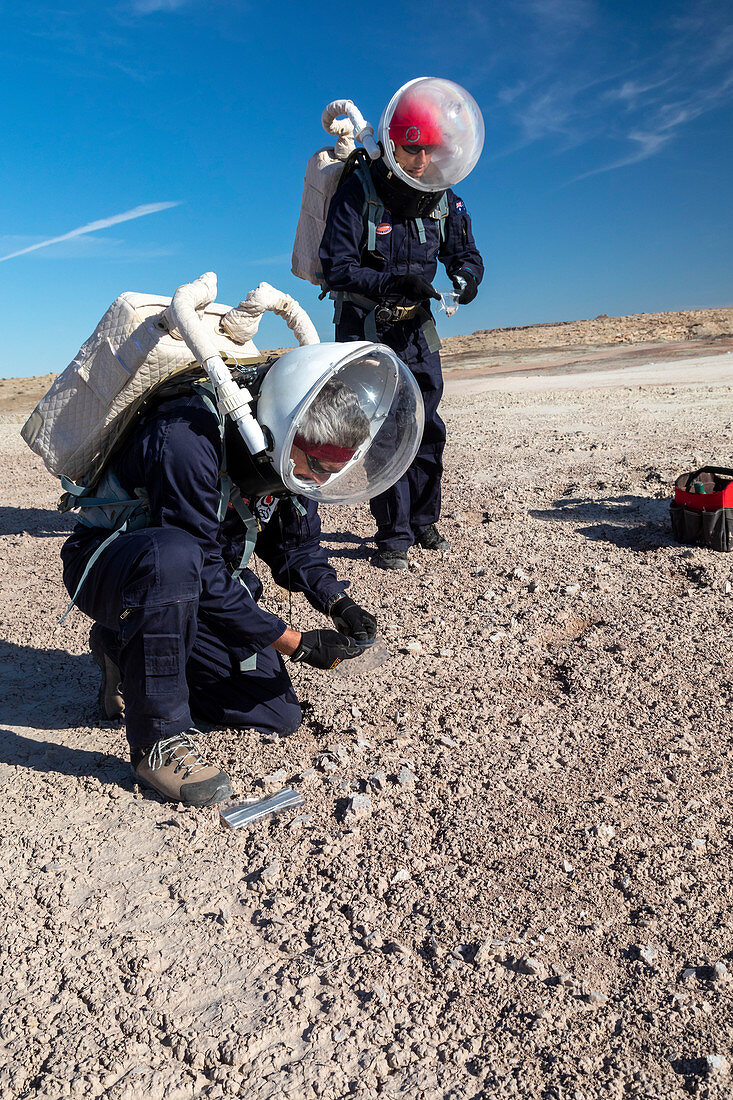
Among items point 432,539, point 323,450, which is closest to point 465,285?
point 432,539

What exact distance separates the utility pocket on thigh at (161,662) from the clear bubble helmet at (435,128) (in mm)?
2462

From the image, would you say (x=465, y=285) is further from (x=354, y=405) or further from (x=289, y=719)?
(x=289, y=719)

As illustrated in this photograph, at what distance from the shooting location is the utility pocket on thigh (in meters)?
2.31

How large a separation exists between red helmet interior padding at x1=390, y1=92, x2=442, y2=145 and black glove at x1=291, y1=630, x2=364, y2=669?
2311 millimetres

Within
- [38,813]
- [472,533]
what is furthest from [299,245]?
[38,813]

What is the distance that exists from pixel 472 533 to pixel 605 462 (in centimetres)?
183

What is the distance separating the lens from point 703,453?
19.3 feet

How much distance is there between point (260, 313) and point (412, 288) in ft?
5.11

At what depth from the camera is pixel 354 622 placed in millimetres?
2768

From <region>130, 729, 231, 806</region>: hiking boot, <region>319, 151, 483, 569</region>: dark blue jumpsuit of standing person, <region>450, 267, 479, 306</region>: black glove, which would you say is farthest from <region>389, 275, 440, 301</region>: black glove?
<region>130, 729, 231, 806</region>: hiking boot

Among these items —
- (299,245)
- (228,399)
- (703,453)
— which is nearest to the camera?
(228,399)

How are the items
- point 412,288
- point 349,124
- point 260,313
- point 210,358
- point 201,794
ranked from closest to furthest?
1. point 210,358
2. point 201,794
3. point 260,313
4. point 412,288
5. point 349,124

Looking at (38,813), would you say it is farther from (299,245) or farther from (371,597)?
(299,245)

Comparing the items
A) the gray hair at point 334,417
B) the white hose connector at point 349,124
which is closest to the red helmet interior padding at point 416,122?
the white hose connector at point 349,124
